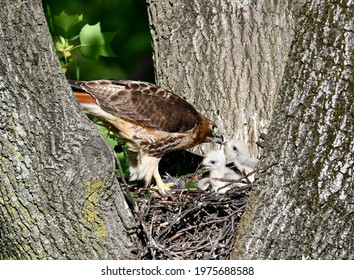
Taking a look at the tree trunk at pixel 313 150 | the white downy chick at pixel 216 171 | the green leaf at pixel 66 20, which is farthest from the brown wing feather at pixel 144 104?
the tree trunk at pixel 313 150

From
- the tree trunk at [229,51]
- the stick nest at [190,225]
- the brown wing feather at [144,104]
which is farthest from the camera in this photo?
the brown wing feather at [144,104]

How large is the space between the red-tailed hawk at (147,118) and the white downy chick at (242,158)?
20cm

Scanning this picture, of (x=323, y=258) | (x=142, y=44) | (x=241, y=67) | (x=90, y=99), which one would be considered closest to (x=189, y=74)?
(x=241, y=67)

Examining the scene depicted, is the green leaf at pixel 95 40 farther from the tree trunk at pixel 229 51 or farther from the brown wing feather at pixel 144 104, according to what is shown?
the tree trunk at pixel 229 51

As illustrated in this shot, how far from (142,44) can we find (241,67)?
4.18 meters

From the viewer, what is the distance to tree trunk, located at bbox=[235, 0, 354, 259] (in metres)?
3.41

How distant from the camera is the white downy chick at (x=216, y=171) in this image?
5.11 meters

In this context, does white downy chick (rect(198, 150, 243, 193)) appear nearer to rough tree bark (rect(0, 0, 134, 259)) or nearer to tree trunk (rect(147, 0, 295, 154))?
tree trunk (rect(147, 0, 295, 154))

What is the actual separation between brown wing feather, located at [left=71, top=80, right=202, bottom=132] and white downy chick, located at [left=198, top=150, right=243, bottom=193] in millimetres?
281

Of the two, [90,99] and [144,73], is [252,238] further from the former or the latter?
[144,73]

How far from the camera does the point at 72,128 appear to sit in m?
3.77

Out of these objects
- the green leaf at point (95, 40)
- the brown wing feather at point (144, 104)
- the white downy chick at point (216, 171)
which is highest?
the green leaf at point (95, 40)

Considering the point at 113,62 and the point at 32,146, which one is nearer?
the point at 32,146

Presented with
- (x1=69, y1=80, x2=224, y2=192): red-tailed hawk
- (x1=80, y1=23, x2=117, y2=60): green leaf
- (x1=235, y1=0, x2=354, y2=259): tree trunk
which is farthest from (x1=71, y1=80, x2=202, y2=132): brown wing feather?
(x1=235, y1=0, x2=354, y2=259): tree trunk
